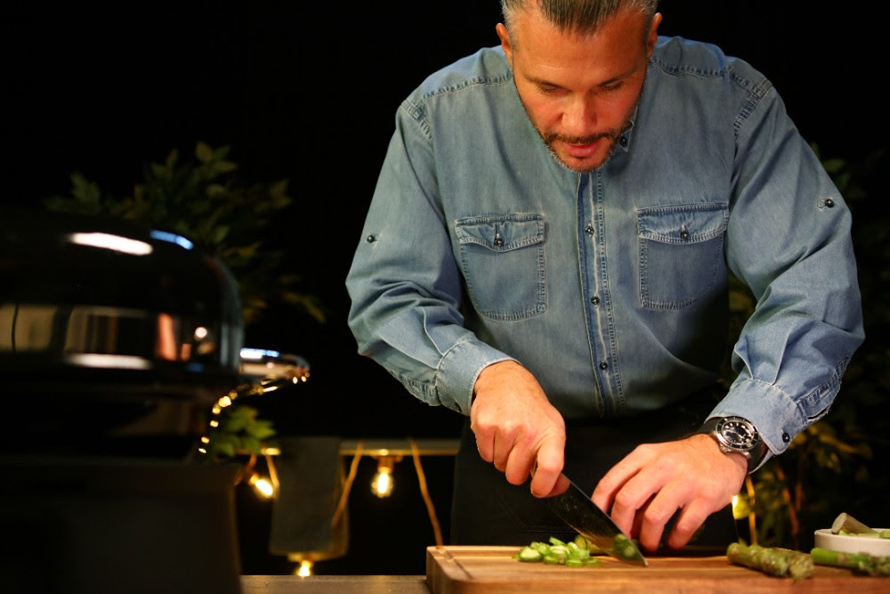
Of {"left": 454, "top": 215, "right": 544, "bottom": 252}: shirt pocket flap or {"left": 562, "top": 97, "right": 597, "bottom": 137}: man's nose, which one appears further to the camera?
{"left": 454, "top": 215, "right": 544, "bottom": 252}: shirt pocket flap

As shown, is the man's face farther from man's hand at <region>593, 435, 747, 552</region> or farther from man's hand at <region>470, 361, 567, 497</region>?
man's hand at <region>593, 435, 747, 552</region>

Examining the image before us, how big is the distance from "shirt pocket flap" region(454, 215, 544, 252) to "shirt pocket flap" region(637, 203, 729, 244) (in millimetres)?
184

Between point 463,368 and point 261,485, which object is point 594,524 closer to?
point 463,368

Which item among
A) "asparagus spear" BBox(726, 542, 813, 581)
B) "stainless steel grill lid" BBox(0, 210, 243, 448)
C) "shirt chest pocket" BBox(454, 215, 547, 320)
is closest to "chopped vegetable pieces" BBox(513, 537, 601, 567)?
"asparagus spear" BBox(726, 542, 813, 581)

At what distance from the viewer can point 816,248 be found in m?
1.69

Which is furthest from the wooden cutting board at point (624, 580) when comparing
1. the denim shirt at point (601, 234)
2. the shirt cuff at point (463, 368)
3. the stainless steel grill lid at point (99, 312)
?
the stainless steel grill lid at point (99, 312)

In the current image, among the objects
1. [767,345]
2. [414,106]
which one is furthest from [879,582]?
[414,106]

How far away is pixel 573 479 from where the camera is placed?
1.77 meters

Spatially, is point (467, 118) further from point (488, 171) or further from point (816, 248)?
point (816, 248)

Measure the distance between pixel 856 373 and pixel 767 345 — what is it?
6.01 feet

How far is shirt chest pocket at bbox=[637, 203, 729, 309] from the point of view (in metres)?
1.77

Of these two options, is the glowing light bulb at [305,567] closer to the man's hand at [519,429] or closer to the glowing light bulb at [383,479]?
the glowing light bulb at [383,479]

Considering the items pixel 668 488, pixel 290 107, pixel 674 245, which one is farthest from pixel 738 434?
pixel 290 107

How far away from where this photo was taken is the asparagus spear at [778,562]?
4.13 feet
